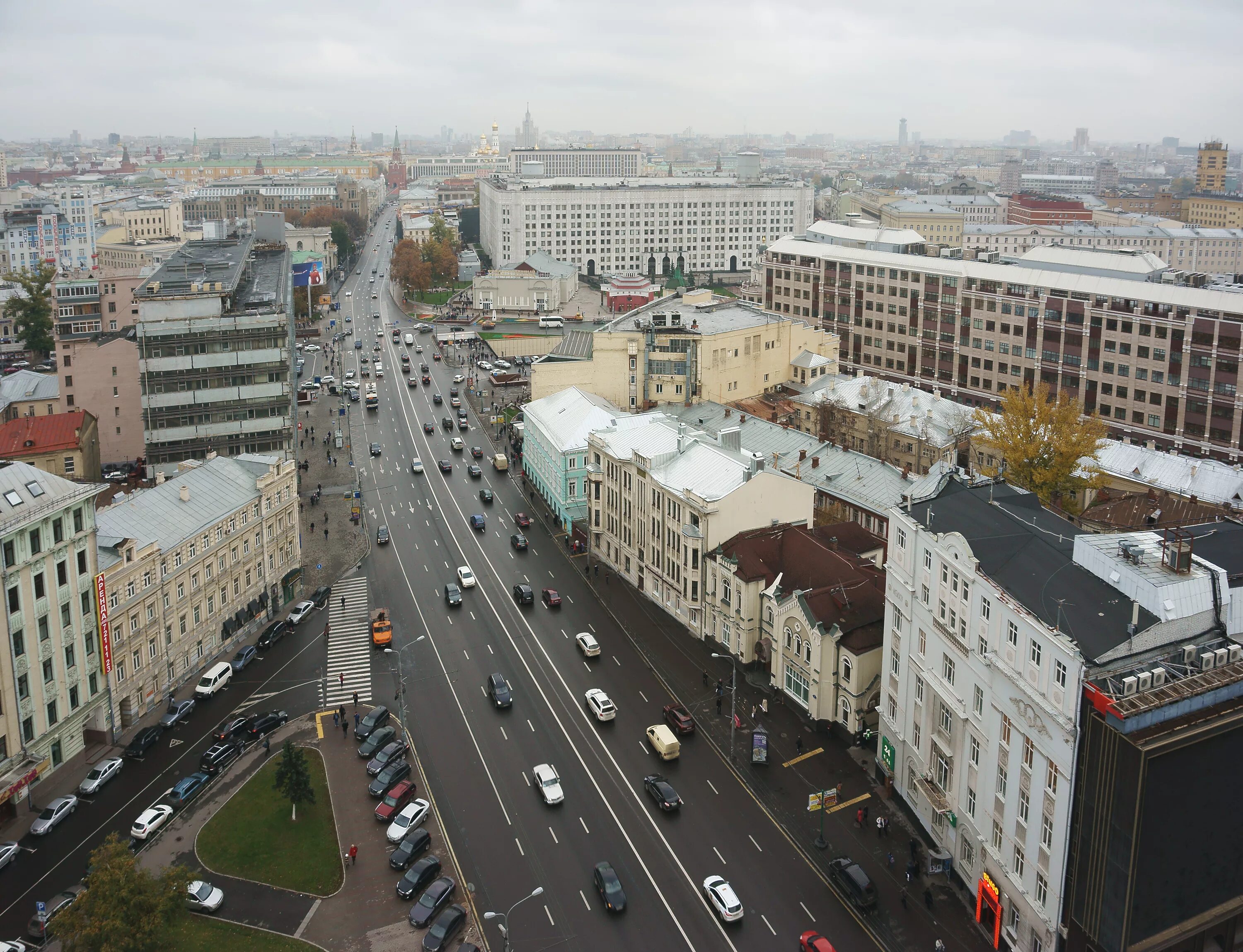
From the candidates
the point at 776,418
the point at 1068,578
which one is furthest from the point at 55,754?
the point at 776,418

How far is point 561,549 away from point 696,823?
43.1 m

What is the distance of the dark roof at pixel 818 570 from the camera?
66875 mm

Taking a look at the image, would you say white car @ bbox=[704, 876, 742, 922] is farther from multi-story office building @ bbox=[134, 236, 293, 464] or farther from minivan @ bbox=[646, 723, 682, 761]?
multi-story office building @ bbox=[134, 236, 293, 464]

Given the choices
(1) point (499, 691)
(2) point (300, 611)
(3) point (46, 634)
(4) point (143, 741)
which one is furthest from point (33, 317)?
(1) point (499, 691)

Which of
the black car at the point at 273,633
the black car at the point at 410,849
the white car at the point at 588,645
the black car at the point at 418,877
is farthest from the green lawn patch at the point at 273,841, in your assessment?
the white car at the point at 588,645

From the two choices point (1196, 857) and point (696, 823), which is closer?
point (1196, 857)

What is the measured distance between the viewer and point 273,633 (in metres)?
80.0

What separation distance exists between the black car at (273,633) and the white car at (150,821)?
20.4 meters

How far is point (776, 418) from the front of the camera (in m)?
119

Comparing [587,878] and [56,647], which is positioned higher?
[56,647]

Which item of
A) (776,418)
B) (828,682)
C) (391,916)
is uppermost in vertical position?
(776,418)

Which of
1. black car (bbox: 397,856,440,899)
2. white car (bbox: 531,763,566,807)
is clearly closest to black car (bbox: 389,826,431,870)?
black car (bbox: 397,856,440,899)

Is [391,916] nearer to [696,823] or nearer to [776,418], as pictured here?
[696,823]

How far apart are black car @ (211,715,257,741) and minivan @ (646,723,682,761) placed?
25.4m
